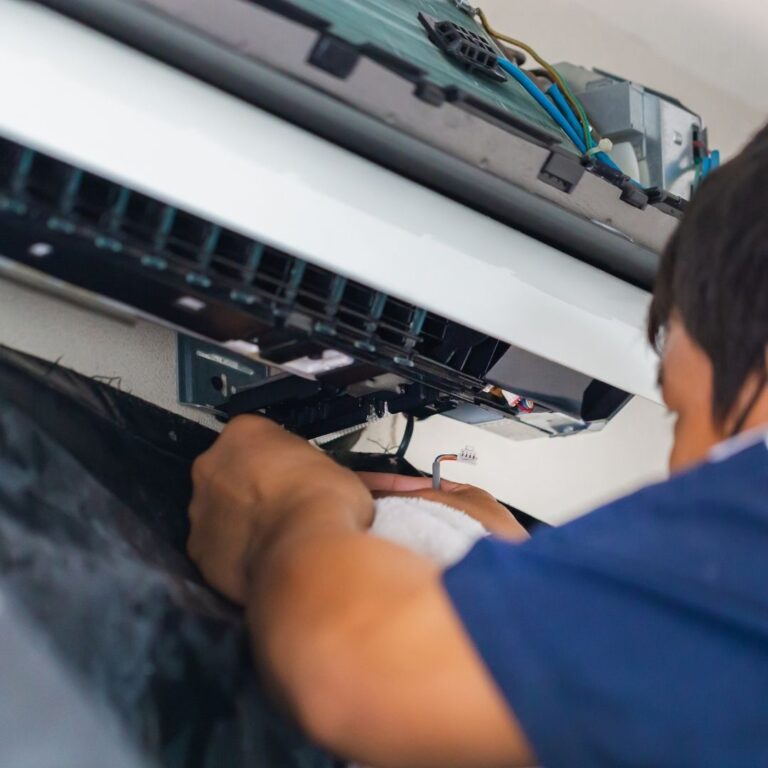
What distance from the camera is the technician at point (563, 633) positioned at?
413 mm

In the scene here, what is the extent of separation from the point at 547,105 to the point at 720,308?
0.41m

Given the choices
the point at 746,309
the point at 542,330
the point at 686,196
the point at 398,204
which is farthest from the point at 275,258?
the point at 686,196

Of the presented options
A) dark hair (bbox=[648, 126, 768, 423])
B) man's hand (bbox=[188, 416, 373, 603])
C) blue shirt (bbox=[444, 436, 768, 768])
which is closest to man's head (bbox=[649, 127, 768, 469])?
dark hair (bbox=[648, 126, 768, 423])

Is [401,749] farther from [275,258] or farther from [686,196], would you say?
[686,196]

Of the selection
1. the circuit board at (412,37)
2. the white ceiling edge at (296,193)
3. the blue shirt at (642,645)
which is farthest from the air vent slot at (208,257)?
the blue shirt at (642,645)

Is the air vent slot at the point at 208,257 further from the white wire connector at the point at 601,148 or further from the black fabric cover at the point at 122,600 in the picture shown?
the white wire connector at the point at 601,148

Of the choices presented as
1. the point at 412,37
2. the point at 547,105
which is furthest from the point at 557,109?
the point at 412,37

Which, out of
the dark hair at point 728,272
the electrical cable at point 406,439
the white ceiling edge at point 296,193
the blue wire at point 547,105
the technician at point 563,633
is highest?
the blue wire at point 547,105

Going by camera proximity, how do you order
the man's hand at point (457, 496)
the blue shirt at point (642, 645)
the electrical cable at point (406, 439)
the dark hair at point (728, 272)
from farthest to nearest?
the electrical cable at point (406, 439) < the man's hand at point (457, 496) < the dark hair at point (728, 272) < the blue shirt at point (642, 645)

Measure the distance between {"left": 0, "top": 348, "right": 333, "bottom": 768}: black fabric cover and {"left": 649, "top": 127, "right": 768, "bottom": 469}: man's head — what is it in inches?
12.4

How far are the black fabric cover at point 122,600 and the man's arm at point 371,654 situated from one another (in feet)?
0.15

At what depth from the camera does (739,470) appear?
17.8 inches

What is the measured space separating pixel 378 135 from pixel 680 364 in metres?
0.25

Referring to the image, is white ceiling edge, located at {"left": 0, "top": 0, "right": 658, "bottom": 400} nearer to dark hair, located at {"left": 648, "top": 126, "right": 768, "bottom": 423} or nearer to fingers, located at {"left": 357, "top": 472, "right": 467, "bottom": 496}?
dark hair, located at {"left": 648, "top": 126, "right": 768, "bottom": 423}
